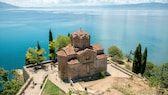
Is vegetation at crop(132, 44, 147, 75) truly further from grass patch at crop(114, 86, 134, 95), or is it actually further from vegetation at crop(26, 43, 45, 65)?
vegetation at crop(26, 43, 45, 65)

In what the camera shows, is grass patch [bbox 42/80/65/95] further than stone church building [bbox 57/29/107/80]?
No

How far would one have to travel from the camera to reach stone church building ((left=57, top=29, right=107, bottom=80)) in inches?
1022

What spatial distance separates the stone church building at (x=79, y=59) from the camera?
2597 cm

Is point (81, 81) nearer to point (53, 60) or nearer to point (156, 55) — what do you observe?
point (53, 60)

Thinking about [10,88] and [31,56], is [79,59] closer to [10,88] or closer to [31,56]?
[10,88]

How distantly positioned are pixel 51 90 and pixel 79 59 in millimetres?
5843

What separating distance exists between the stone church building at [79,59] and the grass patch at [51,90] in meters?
2.47

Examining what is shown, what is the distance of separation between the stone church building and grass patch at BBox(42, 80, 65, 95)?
2.47 meters

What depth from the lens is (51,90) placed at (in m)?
23.1

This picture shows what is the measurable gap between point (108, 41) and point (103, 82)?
53.3 m

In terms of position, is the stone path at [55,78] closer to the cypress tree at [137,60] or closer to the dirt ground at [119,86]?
the dirt ground at [119,86]

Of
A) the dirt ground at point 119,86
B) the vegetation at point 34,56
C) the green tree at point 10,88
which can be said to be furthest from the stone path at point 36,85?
the dirt ground at point 119,86

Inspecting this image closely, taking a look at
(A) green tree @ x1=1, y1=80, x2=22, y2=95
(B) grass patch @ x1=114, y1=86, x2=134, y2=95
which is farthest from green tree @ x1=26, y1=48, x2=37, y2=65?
(B) grass patch @ x1=114, y1=86, x2=134, y2=95

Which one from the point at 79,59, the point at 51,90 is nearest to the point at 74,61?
the point at 79,59
